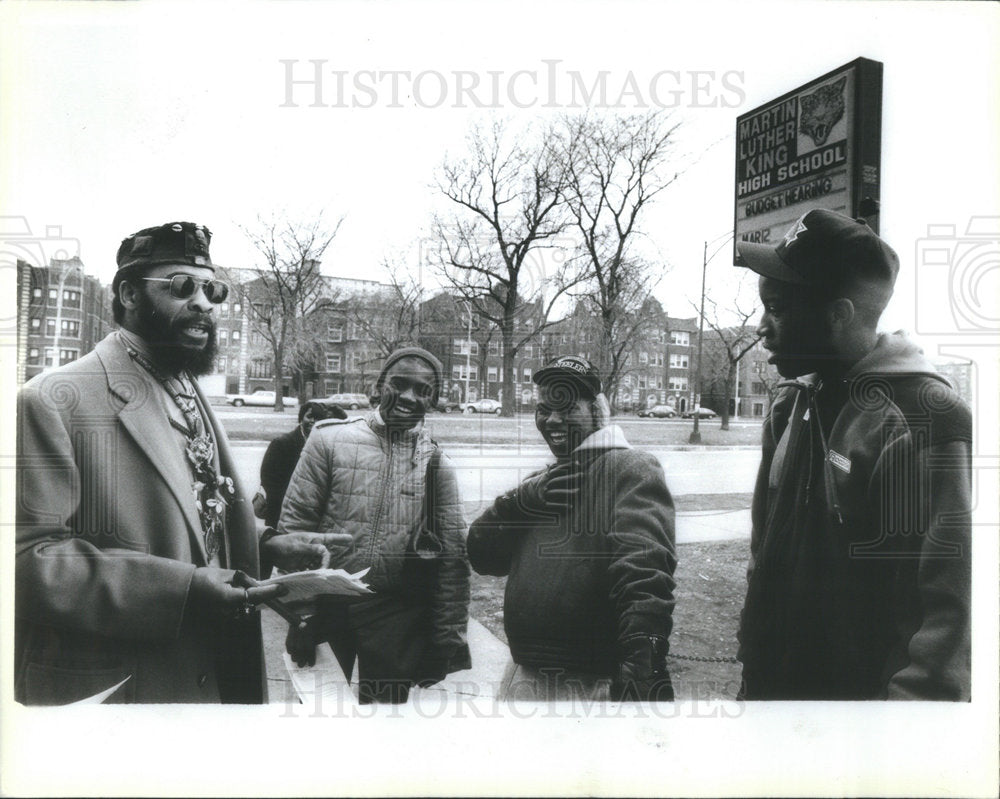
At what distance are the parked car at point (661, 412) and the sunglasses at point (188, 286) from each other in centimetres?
219

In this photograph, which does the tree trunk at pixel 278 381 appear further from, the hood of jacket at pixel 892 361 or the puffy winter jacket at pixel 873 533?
the hood of jacket at pixel 892 361

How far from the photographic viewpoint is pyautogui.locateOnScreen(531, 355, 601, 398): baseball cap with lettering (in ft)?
12.7

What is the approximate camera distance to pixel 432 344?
13.0ft

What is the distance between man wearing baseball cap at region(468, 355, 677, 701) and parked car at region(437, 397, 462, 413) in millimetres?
392

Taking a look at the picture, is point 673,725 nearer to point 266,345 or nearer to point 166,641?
point 166,641

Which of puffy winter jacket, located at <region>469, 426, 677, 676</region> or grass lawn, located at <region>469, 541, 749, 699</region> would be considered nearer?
puffy winter jacket, located at <region>469, 426, 677, 676</region>

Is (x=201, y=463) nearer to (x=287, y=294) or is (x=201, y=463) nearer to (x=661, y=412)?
(x=287, y=294)

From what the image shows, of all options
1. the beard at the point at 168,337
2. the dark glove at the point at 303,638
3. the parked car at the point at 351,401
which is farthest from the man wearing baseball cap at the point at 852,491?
the beard at the point at 168,337

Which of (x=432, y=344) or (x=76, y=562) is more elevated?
(x=432, y=344)

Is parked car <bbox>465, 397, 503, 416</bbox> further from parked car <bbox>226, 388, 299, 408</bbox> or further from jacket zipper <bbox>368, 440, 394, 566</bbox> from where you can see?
parked car <bbox>226, 388, 299, 408</bbox>

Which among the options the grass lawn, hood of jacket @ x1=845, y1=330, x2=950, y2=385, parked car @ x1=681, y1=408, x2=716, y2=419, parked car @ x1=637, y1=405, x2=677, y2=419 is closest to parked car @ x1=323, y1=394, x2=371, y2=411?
parked car @ x1=637, y1=405, x2=677, y2=419

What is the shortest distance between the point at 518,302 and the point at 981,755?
331cm

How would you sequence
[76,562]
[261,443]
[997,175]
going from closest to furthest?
[76,562] → [261,443] → [997,175]

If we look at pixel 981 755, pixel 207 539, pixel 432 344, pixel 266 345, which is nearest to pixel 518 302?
pixel 432 344
